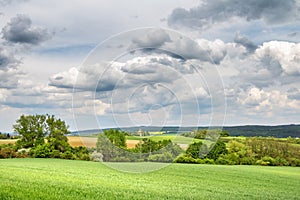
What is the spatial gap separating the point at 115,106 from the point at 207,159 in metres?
30.4

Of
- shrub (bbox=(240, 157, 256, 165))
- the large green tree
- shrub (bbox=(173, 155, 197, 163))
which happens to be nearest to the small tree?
the large green tree

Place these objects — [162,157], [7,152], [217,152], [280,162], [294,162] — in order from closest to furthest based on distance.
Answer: [162,157]
[217,152]
[7,152]
[280,162]
[294,162]

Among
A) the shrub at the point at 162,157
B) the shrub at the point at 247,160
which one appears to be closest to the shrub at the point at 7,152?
the shrub at the point at 247,160

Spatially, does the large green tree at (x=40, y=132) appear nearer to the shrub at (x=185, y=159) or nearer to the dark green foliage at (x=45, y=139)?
the dark green foliage at (x=45, y=139)

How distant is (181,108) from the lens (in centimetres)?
2302

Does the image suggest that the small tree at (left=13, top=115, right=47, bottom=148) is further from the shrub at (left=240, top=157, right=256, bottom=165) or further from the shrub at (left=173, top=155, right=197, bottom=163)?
the shrub at (left=240, top=157, right=256, bottom=165)

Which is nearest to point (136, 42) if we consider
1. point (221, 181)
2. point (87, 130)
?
point (87, 130)

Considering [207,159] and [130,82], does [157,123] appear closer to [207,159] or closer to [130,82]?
[130,82]

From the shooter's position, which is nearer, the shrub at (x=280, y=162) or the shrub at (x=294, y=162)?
the shrub at (x=280, y=162)

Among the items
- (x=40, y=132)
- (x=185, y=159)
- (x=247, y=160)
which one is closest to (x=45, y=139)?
(x=40, y=132)

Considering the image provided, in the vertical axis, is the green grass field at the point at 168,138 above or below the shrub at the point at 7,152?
above

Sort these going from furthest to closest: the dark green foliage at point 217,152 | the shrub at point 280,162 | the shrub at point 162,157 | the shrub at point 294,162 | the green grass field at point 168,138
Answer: the shrub at point 294,162 → the shrub at point 280,162 → the dark green foliage at point 217,152 → the shrub at point 162,157 → the green grass field at point 168,138

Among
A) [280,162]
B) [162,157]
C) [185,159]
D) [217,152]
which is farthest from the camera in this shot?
[280,162]

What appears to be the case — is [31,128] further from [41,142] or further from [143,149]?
[143,149]
